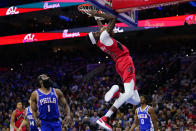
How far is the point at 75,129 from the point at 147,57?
9775 millimetres

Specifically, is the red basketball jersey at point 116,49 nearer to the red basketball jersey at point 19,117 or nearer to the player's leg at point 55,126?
the player's leg at point 55,126

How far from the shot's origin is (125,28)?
59.0 ft

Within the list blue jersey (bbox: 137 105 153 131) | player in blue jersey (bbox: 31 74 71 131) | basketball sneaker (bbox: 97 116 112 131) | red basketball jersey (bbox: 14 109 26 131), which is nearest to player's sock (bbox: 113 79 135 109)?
basketball sneaker (bbox: 97 116 112 131)

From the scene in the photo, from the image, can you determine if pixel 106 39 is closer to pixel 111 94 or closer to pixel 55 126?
pixel 111 94

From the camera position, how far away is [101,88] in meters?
18.4

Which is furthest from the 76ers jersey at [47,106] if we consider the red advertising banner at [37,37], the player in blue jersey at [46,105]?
the red advertising banner at [37,37]

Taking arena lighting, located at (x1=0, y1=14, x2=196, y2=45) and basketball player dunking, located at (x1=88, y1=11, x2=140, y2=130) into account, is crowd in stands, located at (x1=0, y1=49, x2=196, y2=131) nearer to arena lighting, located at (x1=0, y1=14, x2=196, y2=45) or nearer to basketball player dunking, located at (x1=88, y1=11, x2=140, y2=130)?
arena lighting, located at (x1=0, y1=14, x2=196, y2=45)

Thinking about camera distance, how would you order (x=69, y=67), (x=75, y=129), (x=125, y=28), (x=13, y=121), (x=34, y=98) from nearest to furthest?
(x=34, y=98) → (x=13, y=121) → (x=75, y=129) → (x=125, y=28) → (x=69, y=67)

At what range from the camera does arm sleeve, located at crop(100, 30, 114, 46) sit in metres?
6.30

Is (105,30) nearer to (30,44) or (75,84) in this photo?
(75,84)

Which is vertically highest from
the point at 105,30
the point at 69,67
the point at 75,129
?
the point at 69,67

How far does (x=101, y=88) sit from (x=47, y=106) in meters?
11.5

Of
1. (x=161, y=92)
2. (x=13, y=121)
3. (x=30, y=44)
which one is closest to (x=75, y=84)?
(x=161, y=92)

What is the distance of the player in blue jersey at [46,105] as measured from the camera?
691 cm
